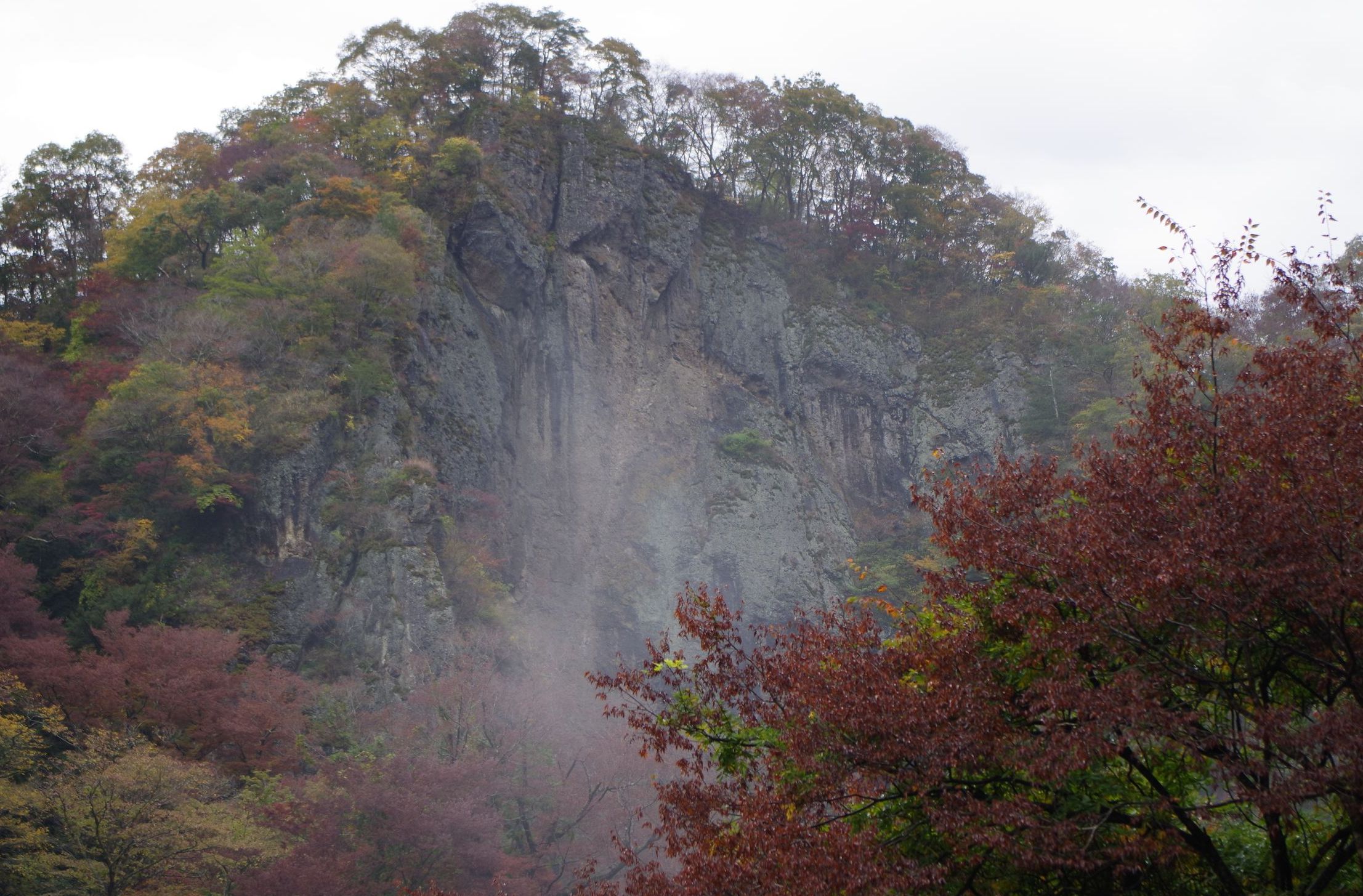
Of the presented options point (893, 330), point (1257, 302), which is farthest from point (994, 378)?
point (1257, 302)

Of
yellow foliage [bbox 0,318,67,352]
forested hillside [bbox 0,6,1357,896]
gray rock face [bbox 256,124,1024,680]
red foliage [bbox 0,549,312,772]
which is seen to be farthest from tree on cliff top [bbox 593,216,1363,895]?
yellow foliage [bbox 0,318,67,352]

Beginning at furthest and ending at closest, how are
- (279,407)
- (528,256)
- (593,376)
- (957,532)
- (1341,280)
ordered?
(593,376), (528,256), (279,407), (957,532), (1341,280)

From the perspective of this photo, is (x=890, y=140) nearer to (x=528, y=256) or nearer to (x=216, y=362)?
(x=528, y=256)

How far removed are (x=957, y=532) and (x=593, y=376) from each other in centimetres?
3165

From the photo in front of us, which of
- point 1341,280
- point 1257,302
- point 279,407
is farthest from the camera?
point 1257,302

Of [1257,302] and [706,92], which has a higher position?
[706,92]

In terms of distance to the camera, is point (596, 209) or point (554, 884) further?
point (596, 209)

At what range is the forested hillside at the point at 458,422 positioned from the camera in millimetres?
16859

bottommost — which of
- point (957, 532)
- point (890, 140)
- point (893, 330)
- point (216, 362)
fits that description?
point (957, 532)

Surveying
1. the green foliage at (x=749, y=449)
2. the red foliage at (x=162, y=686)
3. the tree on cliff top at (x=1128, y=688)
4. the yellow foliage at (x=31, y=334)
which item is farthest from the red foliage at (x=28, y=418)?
the green foliage at (x=749, y=449)

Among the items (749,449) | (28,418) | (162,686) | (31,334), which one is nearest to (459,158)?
(31,334)

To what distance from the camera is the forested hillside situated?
16859 millimetres

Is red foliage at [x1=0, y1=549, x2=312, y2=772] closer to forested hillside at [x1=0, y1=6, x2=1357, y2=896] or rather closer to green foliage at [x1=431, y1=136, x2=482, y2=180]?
forested hillside at [x1=0, y1=6, x2=1357, y2=896]

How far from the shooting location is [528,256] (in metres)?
35.5
